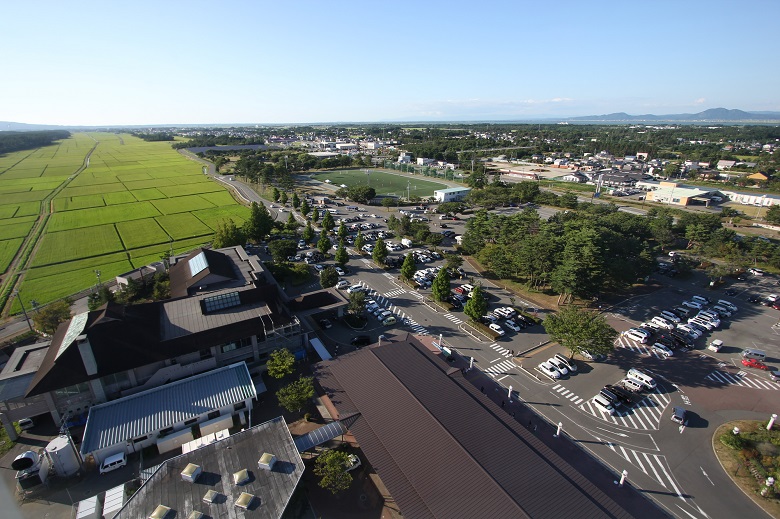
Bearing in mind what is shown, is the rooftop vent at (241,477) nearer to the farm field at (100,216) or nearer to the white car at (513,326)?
the white car at (513,326)

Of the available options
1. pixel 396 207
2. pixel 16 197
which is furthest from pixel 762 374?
pixel 16 197

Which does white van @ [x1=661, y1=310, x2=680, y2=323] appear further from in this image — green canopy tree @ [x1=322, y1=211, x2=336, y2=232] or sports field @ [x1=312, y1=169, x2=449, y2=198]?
sports field @ [x1=312, y1=169, x2=449, y2=198]

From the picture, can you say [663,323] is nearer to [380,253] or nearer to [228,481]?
[380,253]

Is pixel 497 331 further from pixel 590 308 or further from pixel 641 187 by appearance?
pixel 641 187

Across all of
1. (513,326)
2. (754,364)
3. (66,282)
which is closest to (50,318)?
(66,282)

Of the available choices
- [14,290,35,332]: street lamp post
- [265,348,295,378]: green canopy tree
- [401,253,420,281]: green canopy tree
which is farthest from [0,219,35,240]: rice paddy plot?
[401,253,420,281]: green canopy tree

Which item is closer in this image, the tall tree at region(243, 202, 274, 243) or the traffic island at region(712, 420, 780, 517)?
the traffic island at region(712, 420, 780, 517)
